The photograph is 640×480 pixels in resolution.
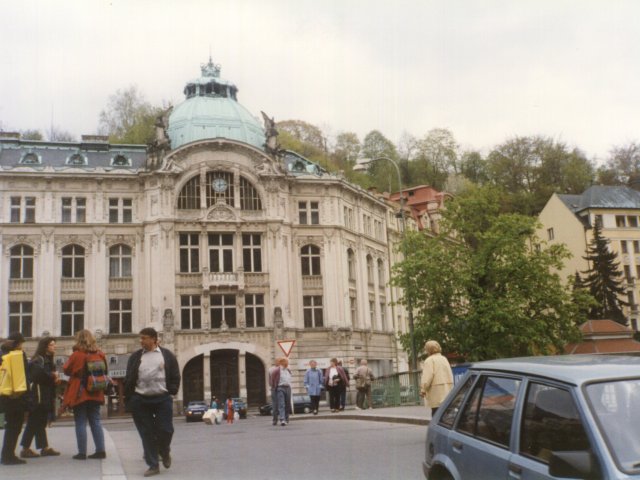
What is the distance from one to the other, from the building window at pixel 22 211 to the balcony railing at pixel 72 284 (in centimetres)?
436

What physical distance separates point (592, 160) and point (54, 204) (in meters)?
65.2

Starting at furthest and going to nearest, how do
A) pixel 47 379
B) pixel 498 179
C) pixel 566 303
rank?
1. pixel 498 179
2. pixel 566 303
3. pixel 47 379

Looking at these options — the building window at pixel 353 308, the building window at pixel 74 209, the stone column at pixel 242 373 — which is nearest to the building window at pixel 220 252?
the stone column at pixel 242 373

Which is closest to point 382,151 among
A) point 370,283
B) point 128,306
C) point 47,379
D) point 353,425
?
A: point 370,283

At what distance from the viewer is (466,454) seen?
241 inches

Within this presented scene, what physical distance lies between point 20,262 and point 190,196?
11411 millimetres

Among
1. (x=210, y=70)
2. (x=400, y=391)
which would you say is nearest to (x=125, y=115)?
(x=210, y=70)

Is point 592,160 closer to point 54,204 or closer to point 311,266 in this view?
point 311,266

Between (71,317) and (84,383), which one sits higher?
(71,317)

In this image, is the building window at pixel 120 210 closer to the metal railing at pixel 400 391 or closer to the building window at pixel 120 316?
the building window at pixel 120 316

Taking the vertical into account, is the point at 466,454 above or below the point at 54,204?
below

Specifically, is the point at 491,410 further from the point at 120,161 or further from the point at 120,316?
the point at 120,161

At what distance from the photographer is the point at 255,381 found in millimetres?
48812

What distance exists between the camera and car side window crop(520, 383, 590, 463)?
4.86 metres
